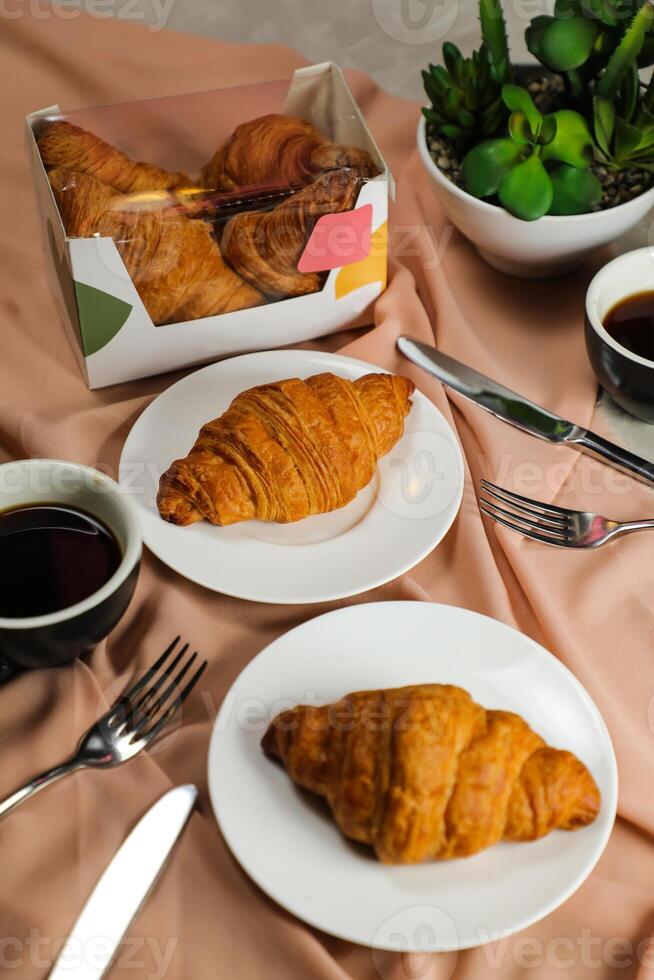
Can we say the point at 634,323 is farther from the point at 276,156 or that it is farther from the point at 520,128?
the point at 276,156

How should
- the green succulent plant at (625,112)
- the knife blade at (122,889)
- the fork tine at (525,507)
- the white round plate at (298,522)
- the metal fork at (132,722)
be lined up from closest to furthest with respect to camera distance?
the knife blade at (122,889), the metal fork at (132,722), the white round plate at (298,522), the fork tine at (525,507), the green succulent plant at (625,112)

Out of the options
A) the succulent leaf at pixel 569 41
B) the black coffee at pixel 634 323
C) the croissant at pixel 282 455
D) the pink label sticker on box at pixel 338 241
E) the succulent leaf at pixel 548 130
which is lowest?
the black coffee at pixel 634 323

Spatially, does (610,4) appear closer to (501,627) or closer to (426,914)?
(501,627)

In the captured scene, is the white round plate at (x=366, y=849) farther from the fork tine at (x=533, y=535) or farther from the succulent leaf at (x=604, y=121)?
the succulent leaf at (x=604, y=121)

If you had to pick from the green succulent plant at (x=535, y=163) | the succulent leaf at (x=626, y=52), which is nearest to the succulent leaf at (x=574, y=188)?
the green succulent plant at (x=535, y=163)

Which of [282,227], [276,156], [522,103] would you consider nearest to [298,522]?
[282,227]

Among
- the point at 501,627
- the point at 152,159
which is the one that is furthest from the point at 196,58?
the point at 501,627
